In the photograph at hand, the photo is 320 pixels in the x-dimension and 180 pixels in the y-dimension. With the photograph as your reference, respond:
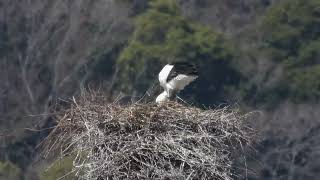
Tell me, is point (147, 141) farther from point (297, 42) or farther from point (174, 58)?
point (297, 42)

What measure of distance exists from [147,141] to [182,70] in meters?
1.53

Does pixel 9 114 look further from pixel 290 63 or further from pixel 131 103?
pixel 131 103

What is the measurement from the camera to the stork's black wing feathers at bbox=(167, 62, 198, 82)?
13.4 m

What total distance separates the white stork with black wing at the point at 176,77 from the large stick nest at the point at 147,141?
3.12ft

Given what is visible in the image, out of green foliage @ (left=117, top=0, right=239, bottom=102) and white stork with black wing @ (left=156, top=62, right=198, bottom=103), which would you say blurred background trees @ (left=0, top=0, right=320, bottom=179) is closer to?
green foliage @ (left=117, top=0, right=239, bottom=102)

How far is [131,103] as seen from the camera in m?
12.5

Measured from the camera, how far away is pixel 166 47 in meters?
34.0

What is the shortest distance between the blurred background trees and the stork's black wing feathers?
16.1 meters

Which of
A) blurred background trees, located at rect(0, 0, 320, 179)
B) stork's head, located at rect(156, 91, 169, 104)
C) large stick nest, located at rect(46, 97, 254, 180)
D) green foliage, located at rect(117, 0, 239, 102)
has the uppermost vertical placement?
large stick nest, located at rect(46, 97, 254, 180)

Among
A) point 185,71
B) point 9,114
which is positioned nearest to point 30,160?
point 9,114

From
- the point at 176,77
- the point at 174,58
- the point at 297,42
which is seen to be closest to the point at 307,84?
the point at 297,42

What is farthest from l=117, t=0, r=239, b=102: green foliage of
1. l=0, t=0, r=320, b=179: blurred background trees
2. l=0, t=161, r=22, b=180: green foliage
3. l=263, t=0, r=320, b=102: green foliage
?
l=0, t=161, r=22, b=180: green foliage

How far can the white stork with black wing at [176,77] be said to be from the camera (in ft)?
43.9

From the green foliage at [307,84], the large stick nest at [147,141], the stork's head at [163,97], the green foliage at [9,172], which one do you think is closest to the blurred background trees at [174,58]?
the green foliage at [307,84]
